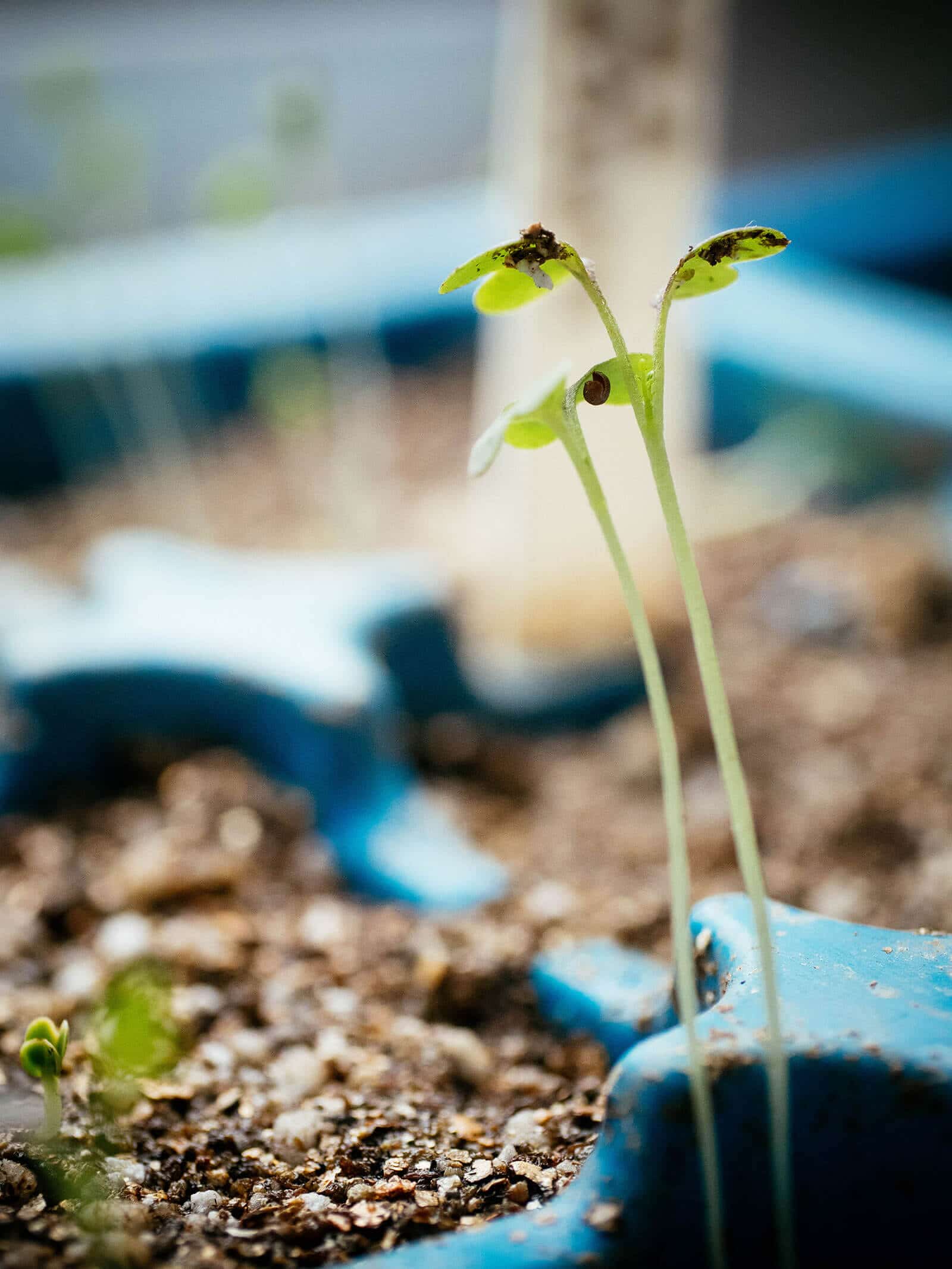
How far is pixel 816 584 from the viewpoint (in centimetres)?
138

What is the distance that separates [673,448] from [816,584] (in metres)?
0.25

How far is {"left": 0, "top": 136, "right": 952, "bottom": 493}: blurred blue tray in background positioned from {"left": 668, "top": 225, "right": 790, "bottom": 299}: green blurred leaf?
0.97 meters

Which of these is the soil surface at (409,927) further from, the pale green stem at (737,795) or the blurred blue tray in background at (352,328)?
the blurred blue tray in background at (352,328)

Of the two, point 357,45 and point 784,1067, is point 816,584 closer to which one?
point 784,1067

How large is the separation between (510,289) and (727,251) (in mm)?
80

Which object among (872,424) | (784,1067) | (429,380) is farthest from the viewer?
(429,380)

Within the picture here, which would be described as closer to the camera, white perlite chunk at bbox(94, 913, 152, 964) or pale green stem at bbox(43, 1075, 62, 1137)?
pale green stem at bbox(43, 1075, 62, 1137)

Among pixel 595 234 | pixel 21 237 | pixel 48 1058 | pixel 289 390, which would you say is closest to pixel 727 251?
pixel 48 1058

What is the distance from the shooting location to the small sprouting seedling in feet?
1.66

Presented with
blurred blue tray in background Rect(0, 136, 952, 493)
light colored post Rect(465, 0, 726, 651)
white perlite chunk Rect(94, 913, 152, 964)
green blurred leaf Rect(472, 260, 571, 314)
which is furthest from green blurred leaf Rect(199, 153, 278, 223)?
green blurred leaf Rect(472, 260, 571, 314)

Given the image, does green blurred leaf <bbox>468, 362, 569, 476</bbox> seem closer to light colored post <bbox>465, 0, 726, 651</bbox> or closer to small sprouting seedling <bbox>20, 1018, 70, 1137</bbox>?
small sprouting seedling <bbox>20, 1018, 70, 1137</bbox>

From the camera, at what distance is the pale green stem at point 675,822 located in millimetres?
417

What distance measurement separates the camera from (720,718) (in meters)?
0.42

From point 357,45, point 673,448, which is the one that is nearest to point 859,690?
point 673,448
